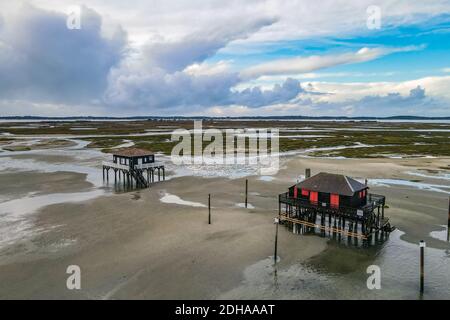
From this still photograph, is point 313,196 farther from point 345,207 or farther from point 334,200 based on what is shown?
point 345,207

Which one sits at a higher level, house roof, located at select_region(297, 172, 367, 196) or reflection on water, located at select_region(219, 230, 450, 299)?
house roof, located at select_region(297, 172, 367, 196)

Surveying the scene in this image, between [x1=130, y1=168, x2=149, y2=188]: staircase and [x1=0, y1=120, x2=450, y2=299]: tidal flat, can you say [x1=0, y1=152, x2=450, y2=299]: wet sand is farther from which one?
[x1=130, y1=168, x2=149, y2=188]: staircase

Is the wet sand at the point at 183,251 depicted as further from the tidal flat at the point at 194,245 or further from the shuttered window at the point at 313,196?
the shuttered window at the point at 313,196

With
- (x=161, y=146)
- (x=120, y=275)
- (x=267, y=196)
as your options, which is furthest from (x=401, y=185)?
(x=161, y=146)

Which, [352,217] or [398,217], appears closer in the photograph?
[352,217]

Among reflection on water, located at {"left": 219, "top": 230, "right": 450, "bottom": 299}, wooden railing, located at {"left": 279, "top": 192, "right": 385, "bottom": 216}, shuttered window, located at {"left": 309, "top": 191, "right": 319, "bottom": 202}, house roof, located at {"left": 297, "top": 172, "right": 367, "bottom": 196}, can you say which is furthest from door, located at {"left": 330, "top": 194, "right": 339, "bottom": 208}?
A: reflection on water, located at {"left": 219, "top": 230, "right": 450, "bottom": 299}
